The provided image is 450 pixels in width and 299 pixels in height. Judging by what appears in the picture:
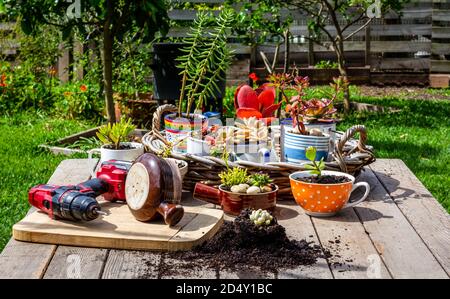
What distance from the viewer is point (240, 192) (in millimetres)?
2004

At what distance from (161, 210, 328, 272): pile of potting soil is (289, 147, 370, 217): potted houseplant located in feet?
0.83

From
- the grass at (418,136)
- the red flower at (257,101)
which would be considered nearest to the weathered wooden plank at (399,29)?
the grass at (418,136)

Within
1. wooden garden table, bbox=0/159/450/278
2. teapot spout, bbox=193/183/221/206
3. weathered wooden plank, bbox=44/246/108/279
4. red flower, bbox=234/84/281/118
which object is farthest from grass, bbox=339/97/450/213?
weathered wooden plank, bbox=44/246/108/279

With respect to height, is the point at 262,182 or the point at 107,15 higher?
the point at 107,15

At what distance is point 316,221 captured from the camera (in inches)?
78.6

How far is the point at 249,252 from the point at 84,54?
5393 mm

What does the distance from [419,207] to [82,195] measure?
1.01 metres

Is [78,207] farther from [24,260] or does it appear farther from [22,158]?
[22,158]

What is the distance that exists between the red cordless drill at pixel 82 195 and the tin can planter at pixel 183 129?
29cm

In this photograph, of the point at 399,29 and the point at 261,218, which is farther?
the point at 399,29

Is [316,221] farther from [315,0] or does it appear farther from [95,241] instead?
[315,0]

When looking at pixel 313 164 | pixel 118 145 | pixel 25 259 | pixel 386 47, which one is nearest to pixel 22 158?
pixel 118 145

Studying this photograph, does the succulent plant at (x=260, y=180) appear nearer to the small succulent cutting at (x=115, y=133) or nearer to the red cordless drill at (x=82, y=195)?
the red cordless drill at (x=82, y=195)
